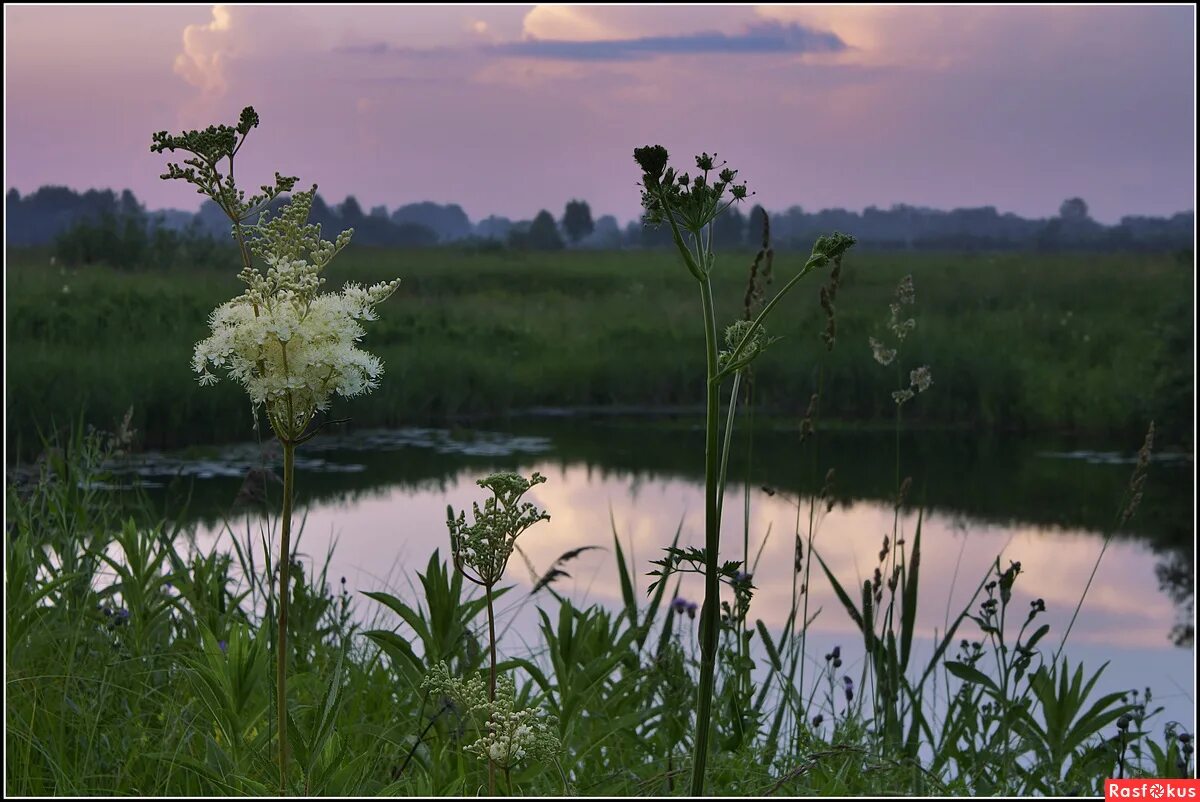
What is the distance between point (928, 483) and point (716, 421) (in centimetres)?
938

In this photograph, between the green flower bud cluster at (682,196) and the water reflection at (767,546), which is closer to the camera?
the green flower bud cluster at (682,196)

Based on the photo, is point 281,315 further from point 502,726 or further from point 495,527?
point 502,726

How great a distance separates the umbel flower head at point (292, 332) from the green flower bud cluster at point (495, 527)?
0.29 metres

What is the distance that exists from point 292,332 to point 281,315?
3cm

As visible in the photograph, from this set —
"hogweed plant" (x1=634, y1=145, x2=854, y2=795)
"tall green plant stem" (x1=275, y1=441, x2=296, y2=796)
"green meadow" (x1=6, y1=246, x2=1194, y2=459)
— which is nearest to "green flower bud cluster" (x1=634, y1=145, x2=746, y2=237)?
"hogweed plant" (x1=634, y1=145, x2=854, y2=795)

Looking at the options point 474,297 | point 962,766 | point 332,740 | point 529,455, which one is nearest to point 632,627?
point 962,766

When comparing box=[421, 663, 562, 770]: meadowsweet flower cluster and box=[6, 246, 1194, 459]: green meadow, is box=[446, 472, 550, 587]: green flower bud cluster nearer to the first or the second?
box=[421, 663, 562, 770]: meadowsweet flower cluster

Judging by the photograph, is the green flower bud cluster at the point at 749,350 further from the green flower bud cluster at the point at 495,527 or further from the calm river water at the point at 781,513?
the calm river water at the point at 781,513

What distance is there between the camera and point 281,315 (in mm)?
1813

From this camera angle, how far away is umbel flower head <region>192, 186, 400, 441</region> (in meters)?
1.83

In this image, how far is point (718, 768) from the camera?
10.6 feet

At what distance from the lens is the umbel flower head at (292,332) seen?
1.83 metres

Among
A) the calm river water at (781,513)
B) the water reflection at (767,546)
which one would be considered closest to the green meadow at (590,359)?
the calm river water at (781,513)

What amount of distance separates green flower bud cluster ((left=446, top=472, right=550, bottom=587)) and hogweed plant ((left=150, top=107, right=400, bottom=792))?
282 millimetres
